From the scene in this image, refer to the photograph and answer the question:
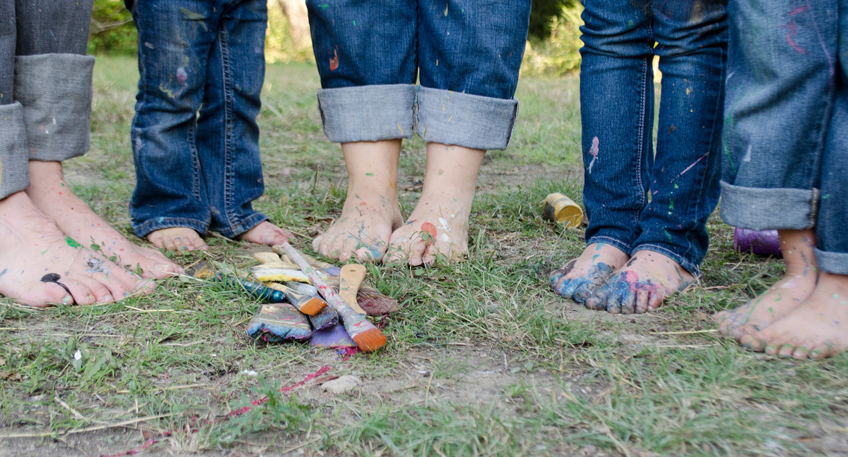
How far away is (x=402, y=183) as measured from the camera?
8.44 feet

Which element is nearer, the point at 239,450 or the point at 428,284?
A: the point at 239,450

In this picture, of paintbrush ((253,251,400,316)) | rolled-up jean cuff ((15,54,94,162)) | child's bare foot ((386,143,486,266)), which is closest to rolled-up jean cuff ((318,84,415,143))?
child's bare foot ((386,143,486,266))

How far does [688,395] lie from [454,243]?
78 centimetres

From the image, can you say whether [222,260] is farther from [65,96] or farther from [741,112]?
[741,112]

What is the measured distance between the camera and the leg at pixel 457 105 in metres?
1.62

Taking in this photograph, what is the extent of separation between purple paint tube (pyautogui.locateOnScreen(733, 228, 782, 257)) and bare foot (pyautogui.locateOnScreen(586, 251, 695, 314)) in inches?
14.4

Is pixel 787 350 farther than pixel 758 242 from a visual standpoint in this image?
No

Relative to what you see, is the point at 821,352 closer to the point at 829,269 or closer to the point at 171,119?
the point at 829,269

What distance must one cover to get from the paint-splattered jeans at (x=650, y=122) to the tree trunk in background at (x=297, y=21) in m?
10.1

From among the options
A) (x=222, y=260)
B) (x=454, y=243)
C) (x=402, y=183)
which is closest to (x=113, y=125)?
(x=402, y=183)

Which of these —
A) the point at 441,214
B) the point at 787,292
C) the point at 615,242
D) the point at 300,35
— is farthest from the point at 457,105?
the point at 300,35

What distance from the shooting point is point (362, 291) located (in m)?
1.38

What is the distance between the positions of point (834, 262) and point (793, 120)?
0.91 ft

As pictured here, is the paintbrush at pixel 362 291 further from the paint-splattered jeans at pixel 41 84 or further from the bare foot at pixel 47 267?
the paint-splattered jeans at pixel 41 84
